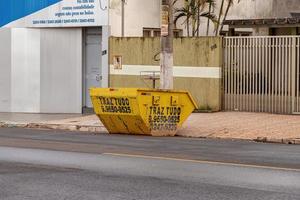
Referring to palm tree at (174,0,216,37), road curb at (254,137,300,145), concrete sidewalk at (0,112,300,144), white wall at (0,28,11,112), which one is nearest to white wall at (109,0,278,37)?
palm tree at (174,0,216,37)

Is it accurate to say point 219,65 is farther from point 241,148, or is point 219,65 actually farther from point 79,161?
point 79,161

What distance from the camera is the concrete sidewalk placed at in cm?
1694

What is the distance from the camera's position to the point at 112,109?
17.3 m

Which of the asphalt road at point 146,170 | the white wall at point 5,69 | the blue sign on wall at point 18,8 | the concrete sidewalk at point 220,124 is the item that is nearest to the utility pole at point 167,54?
the concrete sidewalk at point 220,124

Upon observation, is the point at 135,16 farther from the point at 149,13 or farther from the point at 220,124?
the point at 220,124

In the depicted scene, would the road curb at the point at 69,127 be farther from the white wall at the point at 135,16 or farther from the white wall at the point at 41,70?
the white wall at the point at 135,16

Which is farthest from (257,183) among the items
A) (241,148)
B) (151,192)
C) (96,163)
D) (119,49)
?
(119,49)

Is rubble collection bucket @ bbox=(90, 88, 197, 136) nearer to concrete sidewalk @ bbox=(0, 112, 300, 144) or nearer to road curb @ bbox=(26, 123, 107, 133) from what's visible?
concrete sidewalk @ bbox=(0, 112, 300, 144)

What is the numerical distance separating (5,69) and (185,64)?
773 cm

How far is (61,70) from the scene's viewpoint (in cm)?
2469

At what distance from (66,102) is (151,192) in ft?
53.0

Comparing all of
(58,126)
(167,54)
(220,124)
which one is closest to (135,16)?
(167,54)

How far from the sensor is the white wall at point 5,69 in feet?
84.2

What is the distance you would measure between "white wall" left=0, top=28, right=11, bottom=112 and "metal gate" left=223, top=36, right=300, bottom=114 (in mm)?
8953
